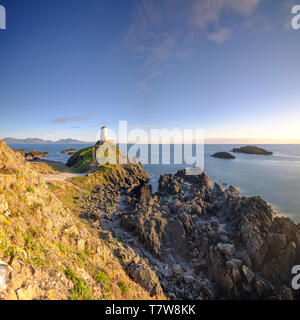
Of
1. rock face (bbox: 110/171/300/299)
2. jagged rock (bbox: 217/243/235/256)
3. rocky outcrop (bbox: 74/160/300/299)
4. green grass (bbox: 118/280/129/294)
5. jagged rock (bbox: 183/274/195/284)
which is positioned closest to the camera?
green grass (bbox: 118/280/129/294)

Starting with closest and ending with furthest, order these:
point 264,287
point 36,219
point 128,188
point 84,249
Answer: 1. point 36,219
2. point 84,249
3. point 264,287
4. point 128,188

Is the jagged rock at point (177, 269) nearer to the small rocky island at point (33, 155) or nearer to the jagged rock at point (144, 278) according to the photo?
the jagged rock at point (144, 278)

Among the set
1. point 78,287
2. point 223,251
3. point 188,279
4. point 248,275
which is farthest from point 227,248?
point 78,287

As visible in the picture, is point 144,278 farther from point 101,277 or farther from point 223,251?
point 223,251

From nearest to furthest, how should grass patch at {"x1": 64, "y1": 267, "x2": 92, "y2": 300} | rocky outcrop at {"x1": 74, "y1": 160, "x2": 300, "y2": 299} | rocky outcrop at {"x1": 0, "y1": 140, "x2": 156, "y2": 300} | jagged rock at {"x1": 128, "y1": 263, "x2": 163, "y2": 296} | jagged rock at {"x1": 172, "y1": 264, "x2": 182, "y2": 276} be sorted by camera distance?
rocky outcrop at {"x1": 0, "y1": 140, "x2": 156, "y2": 300}, grass patch at {"x1": 64, "y1": 267, "x2": 92, "y2": 300}, jagged rock at {"x1": 128, "y1": 263, "x2": 163, "y2": 296}, rocky outcrop at {"x1": 74, "y1": 160, "x2": 300, "y2": 299}, jagged rock at {"x1": 172, "y1": 264, "x2": 182, "y2": 276}

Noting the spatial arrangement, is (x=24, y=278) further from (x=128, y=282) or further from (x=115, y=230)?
(x=115, y=230)

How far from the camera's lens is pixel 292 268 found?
42.8ft

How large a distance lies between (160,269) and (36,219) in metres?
13.1

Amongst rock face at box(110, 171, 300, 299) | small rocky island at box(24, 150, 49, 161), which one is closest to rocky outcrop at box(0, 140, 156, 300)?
rock face at box(110, 171, 300, 299)

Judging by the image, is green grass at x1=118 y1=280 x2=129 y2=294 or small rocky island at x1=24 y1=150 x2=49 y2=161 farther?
small rocky island at x1=24 y1=150 x2=49 y2=161

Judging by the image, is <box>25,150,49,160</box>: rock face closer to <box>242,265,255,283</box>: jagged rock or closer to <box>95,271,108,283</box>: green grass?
<box>95,271,108,283</box>: green grass

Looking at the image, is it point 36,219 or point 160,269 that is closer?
point 36,219

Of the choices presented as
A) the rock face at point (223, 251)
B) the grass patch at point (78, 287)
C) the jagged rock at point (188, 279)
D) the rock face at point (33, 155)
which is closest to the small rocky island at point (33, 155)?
the rock face at point (33, 155)
